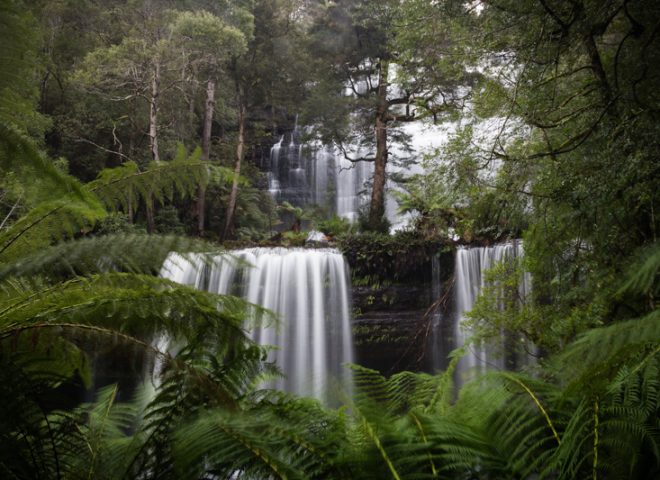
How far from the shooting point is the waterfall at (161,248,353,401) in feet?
32.6

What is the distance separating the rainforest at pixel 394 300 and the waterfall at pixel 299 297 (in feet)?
0.16

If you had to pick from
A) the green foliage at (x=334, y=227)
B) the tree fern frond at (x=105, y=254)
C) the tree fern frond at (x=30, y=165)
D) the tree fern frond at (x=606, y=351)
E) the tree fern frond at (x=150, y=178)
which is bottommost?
the tree fern frond at (x=606, y=351)

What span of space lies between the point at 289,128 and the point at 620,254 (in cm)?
1737

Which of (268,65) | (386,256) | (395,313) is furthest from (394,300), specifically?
(268,65)

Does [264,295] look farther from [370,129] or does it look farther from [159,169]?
[159,169]

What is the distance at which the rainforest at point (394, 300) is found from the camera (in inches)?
47.4

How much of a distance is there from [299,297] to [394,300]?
221 centimetres

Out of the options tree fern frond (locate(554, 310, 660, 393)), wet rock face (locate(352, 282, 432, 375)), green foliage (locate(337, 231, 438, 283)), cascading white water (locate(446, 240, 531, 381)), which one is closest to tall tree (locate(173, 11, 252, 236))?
green foliage (locate(337, 231, 438, 283))

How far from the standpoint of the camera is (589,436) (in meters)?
1.14

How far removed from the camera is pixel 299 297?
10094 millimetres

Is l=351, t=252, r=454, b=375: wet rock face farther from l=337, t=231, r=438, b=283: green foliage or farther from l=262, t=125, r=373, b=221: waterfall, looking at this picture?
l=262, t=125, r=373, b=221: waterfall

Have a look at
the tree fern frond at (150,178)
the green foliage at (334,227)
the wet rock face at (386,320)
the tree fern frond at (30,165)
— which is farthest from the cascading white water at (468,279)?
the tree fern frond at (30,165)

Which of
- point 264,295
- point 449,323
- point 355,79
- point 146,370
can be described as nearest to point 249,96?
point 355,79

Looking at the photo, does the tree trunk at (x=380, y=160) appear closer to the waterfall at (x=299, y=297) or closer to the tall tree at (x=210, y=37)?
the waterfall at (x=299, y=297)
